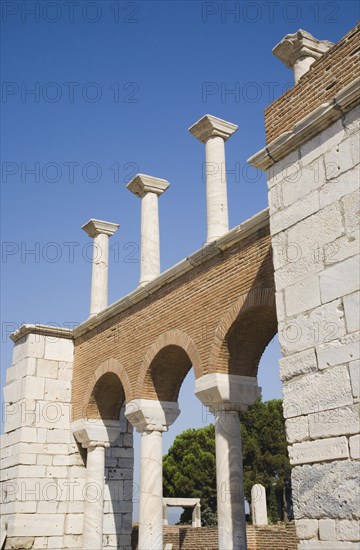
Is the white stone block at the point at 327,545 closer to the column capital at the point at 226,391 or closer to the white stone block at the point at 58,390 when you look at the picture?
the column capital at the point at 226,391

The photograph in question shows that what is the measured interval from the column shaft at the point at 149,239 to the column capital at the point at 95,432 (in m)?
3.25

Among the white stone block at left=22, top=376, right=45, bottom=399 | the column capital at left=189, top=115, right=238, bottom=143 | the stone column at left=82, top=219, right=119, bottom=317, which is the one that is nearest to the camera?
the column capital at left=189, top=115, right=238, bottom=143

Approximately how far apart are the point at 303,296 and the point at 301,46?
3496mm

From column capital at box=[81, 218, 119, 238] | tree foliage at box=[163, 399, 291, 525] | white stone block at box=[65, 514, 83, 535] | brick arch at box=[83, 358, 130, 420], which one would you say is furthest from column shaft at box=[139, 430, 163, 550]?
tree foliage at box=[163, 399, 291, 525]

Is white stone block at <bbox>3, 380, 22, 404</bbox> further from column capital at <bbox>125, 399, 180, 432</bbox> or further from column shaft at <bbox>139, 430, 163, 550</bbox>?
column shaft at <bbox>139, 430, 163, 550</bbox>

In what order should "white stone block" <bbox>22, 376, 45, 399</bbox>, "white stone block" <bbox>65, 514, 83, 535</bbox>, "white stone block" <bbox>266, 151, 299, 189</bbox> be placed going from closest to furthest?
1. "white stone block" <bbox>266, 151, 299, 189</bbox>
2. "white stone block" <bbox>65, 514, 83, 535</bbox>
3. "white stone block" <bbox>22, 376, 45, 399</bbox>

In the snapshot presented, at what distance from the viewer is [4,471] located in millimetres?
12875

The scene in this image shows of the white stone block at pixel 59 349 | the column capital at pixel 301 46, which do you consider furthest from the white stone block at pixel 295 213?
the white stone block at pixel 59 349

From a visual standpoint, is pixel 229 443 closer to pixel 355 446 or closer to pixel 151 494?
pixel 151 494

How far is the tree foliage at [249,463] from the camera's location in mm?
34344

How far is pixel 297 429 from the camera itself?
5684 mm

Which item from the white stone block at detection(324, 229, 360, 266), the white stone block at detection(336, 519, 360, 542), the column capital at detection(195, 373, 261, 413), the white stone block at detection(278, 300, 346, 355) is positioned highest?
the white stone block at detection(324, 229, 360, 266)

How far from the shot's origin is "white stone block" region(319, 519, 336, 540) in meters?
5.14

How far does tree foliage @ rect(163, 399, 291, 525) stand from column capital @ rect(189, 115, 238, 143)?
25.4 metres
